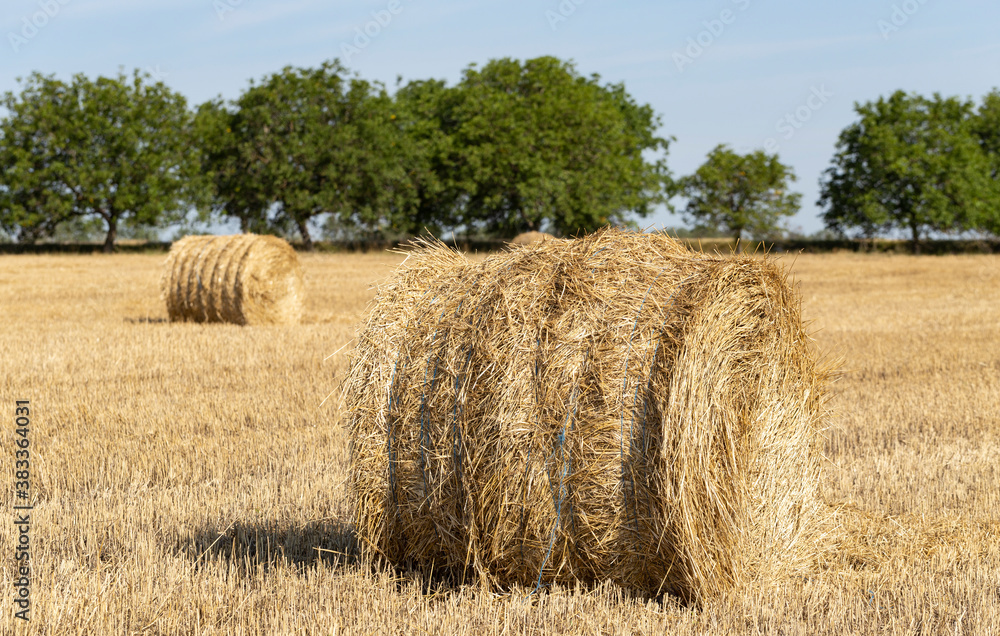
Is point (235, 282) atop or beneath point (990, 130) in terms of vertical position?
beneath

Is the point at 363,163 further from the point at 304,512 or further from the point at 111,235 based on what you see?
the point at 304,512

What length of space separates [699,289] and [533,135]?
1663 inches

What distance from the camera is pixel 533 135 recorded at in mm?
45781

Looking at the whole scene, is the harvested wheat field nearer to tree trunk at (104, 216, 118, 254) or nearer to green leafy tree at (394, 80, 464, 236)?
tree trunk at (104, 216, 118, 254)

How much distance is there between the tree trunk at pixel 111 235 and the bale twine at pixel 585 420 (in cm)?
4180

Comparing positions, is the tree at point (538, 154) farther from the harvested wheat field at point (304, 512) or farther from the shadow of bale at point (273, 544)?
the shadow of bale at point (273, 544)

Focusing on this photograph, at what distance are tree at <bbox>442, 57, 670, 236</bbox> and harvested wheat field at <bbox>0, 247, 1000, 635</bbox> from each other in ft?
108

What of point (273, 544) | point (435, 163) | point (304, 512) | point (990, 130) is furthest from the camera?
point (990, 130)

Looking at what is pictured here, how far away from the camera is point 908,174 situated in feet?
167

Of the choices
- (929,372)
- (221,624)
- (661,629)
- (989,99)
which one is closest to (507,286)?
(661,629)

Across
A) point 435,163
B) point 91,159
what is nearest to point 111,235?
point 91,159

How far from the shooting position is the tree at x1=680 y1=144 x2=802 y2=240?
55.0m

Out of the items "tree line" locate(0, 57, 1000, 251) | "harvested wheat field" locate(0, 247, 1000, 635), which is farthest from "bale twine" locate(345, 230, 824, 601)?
"tree line" locate(0, 57, 1000, 251)

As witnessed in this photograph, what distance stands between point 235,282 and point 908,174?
4540 centimetres
